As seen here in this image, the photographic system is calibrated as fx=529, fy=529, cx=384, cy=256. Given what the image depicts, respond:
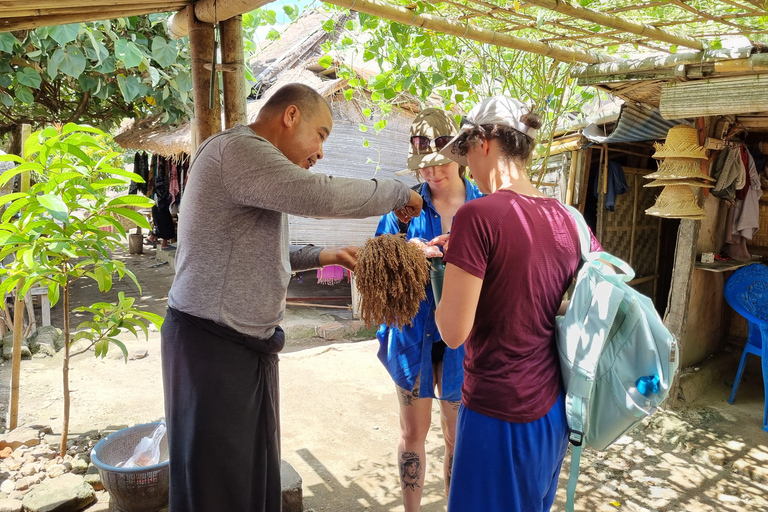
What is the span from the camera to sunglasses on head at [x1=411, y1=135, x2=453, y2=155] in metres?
2.65

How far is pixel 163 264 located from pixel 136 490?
10.8 metres

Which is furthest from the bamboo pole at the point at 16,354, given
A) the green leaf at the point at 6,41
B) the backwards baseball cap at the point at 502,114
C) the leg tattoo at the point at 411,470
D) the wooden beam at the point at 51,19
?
the backwards baseball cap at the point at 502,114

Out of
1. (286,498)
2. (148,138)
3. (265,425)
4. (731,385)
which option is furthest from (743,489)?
(148,138)

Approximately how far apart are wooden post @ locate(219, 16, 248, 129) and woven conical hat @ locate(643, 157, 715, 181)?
143 inches

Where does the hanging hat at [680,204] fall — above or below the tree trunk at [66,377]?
above

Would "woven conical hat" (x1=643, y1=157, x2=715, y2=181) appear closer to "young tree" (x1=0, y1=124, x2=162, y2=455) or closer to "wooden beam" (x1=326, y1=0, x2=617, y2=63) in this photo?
"wooden beam" (x1=326, y1=0, x2=617, y2=63)

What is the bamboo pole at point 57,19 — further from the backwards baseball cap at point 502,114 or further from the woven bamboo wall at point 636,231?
the woven bamboo wall at point 636,231

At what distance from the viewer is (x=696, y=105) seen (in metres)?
4.02

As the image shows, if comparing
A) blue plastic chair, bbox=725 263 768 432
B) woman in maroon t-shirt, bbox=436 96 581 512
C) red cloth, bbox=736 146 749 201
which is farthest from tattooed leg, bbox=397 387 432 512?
red cloth, bbox=736 146 749 201

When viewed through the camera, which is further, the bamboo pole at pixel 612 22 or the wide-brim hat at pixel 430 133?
the bamboo pole at pixel 612 22

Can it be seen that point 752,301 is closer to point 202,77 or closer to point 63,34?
point 202,77

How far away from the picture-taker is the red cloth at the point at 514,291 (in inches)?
64.9

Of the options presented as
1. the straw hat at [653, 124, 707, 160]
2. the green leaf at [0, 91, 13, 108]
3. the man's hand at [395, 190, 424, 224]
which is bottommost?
the man's hand at [395, 190, 424, 224]

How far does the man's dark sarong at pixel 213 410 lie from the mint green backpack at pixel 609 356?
1.11 meters
